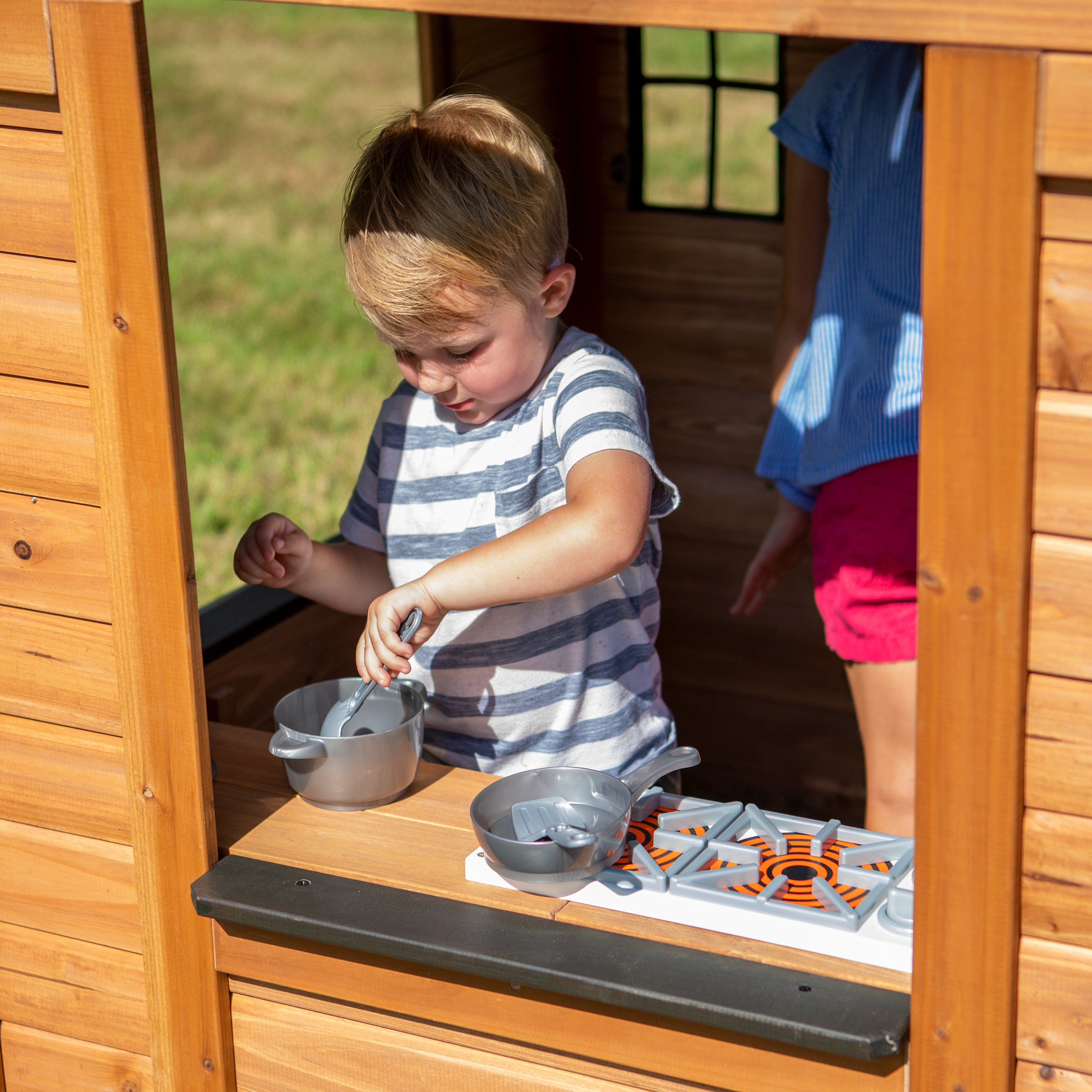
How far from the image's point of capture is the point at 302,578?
6.66 ft

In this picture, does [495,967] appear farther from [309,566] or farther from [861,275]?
[861,275]

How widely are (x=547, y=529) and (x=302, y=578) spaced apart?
0.54m

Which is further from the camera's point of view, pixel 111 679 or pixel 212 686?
pixel 212 686

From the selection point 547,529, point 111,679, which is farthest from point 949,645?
point 111,679

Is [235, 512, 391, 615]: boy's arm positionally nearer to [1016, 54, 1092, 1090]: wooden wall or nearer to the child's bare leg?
the child's bare leg

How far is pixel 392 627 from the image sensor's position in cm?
165

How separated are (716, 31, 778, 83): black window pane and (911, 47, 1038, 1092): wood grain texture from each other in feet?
30.9

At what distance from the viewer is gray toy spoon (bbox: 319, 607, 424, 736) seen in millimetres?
1656

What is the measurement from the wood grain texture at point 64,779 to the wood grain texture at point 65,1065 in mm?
332

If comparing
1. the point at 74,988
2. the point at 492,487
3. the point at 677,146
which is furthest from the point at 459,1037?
the point at 677,146

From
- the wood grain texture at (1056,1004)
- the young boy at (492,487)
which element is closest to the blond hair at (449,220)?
the young boy at (492,487)

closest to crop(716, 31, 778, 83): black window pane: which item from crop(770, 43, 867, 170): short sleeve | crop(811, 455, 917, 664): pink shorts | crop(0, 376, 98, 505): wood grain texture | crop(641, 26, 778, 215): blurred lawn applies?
crop(641, 26, 778, 215): blurred lawn

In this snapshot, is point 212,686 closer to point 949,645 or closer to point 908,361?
point 908,361

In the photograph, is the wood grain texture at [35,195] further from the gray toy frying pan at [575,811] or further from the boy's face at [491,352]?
the gray toy frying pan at [575,811]
